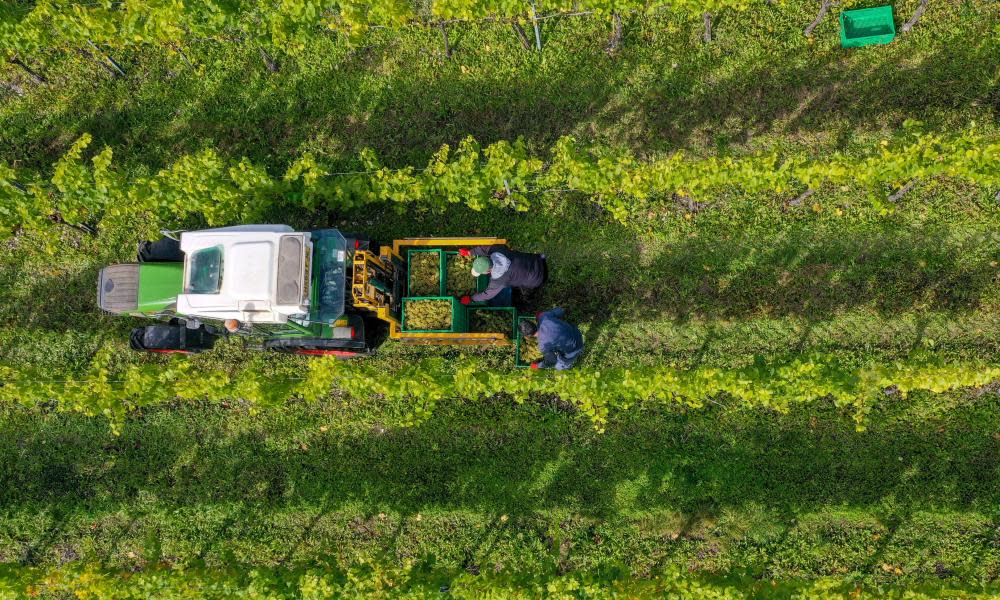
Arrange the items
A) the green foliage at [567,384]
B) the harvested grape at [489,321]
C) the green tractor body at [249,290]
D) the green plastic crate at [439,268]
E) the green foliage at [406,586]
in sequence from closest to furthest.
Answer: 1. the green foliage at [406,586]
2. the green foliage at [567,384]
3. the green tractor body at [249,290]
4. the green plastic crate at [439,268]
5. the harvested grape at [489,321]

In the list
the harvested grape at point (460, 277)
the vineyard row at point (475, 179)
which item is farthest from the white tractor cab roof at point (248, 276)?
the harvested grape at point (460, 277)

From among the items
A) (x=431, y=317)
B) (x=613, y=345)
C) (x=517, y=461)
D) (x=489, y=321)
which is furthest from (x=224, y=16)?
(x=517, y=461)

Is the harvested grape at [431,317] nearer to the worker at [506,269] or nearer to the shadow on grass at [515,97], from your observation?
the worker at [506,269]

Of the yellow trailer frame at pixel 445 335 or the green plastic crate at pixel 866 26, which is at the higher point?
the green plastic crate at pixel 866 26

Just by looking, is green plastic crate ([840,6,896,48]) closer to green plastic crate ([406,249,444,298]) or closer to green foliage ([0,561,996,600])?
green plastic crate ([406,249,444,298])

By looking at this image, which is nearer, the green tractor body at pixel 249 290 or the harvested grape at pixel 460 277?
the green tractor body at pixel 249 290

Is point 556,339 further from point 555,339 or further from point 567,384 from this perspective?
point 567,384

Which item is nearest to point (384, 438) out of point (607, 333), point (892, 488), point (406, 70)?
point (607, 333)
